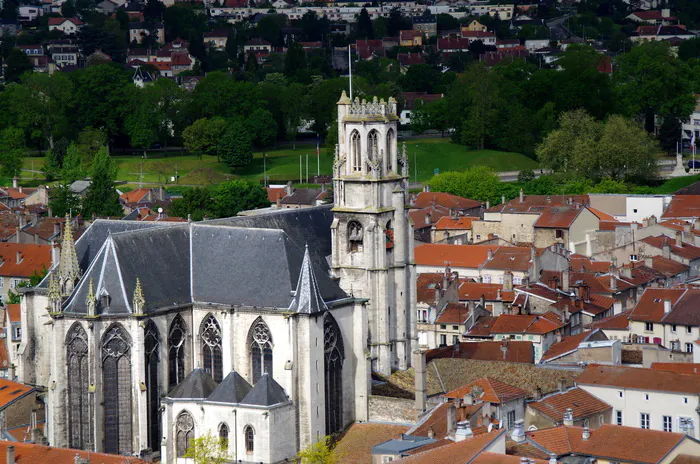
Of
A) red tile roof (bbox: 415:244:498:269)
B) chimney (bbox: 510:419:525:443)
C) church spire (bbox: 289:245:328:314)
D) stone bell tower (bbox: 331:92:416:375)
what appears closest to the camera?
chimney (bbox: 510:419:525:443)

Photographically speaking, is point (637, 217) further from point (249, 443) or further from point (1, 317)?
point (249, 443)

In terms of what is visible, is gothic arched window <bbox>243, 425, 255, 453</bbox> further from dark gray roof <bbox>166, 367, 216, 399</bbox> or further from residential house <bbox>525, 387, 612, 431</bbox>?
residential house <bbox>525, 387, 612, 431</bbox>

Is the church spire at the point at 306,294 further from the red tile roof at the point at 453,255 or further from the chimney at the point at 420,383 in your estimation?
the red tile roof at the point at 453,255

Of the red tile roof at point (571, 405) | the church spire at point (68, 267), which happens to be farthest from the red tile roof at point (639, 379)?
the church spire at point (68, 267)

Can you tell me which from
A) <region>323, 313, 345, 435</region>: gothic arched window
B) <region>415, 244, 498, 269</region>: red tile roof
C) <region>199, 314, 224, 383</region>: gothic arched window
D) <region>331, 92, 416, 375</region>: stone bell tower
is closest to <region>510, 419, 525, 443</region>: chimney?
<region>323, 313, 345, 435</region>: gothic arched window

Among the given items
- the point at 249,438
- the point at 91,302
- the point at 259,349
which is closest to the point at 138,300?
the point at 91,302
